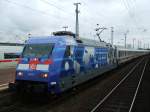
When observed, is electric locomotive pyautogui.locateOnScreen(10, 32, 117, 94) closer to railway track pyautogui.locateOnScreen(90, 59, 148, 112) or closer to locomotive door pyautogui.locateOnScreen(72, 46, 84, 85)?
locomotive door pyautogui.locateOnScreen(72, 46, 84, 85)

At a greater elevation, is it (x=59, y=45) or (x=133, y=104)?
(x=59, y=45)

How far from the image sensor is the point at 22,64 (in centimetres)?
1145

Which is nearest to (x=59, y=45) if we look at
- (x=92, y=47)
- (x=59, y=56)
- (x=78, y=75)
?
(x=59, y=56)

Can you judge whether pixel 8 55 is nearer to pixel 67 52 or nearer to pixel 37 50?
pixel 37 50

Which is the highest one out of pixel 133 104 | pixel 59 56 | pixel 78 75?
pixel 59 56

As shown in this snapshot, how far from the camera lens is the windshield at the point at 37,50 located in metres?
Answer: 11.3

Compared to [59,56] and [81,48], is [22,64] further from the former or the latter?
[81,48]

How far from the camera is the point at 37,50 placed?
11.7 meters

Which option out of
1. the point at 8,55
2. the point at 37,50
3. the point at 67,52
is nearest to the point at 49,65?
the point at 37,50

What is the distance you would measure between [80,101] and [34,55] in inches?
121

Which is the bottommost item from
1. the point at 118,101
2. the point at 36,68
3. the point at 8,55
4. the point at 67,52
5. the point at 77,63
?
the point at 118,101

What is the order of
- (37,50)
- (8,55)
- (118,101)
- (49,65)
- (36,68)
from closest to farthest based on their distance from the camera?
(49,65), (36,68), (37,50), (118,101), (8,55)

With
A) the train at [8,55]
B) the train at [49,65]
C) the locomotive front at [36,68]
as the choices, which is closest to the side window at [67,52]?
the train at [49,65]

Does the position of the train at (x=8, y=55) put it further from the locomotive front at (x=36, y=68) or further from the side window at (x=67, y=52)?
the side window at (x=67, y=52)
